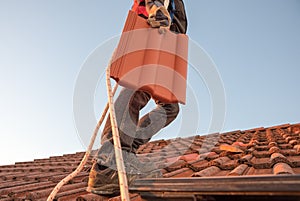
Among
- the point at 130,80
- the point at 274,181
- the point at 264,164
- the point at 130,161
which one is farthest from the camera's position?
the point at 264,164

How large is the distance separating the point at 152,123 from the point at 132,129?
0.58 feet

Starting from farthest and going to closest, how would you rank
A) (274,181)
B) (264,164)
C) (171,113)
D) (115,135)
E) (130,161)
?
1. (171,113)
2. (264,164)
3. (130,161)
4. (115,135)
5. (274,181)

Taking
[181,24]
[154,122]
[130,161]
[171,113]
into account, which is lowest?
[130,161]

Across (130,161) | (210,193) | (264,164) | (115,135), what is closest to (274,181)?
(210,193)

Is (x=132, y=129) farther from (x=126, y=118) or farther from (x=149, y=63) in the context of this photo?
(x=149, y=63)

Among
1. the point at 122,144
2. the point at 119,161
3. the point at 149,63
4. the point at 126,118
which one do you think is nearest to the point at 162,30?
the point at 149,63

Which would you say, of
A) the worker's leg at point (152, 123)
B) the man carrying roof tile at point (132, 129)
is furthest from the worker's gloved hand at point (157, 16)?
the worker's leg at point (152, 123)

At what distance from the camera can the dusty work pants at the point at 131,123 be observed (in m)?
1.44

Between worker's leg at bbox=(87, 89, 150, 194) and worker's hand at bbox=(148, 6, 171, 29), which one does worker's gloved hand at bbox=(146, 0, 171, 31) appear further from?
worker's leg at bbox=(87, 89, 150, 194)

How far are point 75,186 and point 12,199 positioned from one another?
379 millimetres

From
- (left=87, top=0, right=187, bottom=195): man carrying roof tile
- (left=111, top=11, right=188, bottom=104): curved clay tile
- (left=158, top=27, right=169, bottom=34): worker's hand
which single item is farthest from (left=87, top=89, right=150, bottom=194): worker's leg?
(left=158, top=27, right=169, bottom=34): worker's hand

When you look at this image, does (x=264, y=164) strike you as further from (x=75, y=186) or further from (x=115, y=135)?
(x=75, y=186)

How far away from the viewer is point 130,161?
146 cm

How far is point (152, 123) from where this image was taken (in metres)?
1.60
